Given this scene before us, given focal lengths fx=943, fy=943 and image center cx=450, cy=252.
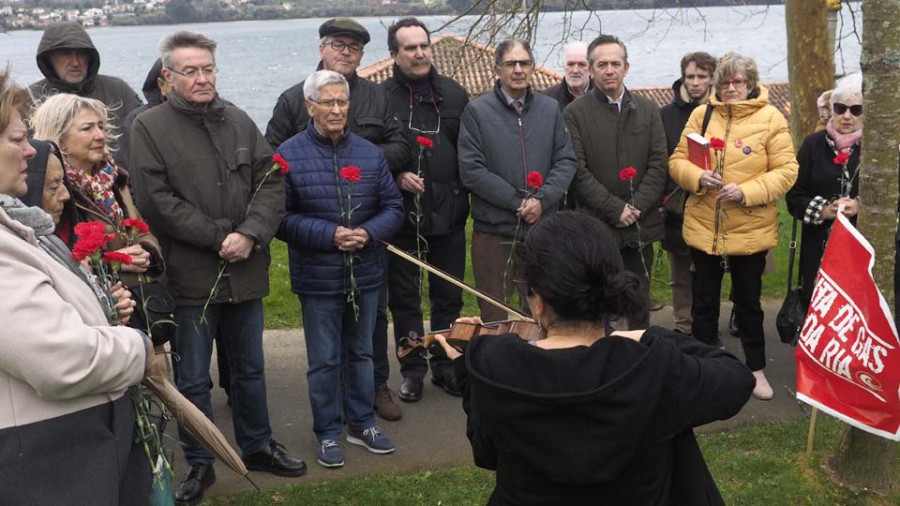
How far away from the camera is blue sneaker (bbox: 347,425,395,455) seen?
17.6ft

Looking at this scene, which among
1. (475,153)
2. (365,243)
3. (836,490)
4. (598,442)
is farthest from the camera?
(475,153)

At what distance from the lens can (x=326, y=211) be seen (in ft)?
17.1

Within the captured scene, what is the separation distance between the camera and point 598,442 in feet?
7.64

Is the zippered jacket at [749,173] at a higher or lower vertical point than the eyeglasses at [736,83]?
lower

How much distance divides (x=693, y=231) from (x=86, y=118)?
147 inches

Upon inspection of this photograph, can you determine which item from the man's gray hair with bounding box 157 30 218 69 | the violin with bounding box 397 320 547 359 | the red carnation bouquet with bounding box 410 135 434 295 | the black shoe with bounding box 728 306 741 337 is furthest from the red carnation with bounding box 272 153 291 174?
the black shoe with bounding box 728 306 741 337

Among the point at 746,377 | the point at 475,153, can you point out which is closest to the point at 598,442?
the point at 746,377

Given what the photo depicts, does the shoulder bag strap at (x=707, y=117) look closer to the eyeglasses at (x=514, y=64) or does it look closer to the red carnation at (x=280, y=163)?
the eyeglasses at (x=514, y=64)

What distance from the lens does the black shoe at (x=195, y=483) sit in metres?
4.79

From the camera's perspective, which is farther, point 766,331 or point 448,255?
point 766,331

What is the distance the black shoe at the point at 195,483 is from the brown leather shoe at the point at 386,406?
1.20 m

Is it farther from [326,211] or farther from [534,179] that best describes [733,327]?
[326,211]

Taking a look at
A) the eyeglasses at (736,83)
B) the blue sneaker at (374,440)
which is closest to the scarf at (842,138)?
the eyeglasses at (736,83)

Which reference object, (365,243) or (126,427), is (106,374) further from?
(365,243)
